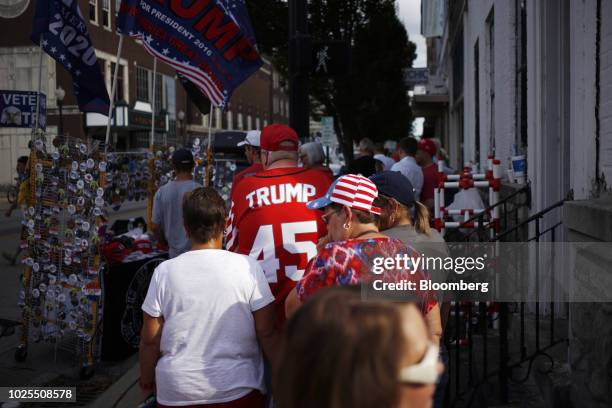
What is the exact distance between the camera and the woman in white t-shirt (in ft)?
10.5

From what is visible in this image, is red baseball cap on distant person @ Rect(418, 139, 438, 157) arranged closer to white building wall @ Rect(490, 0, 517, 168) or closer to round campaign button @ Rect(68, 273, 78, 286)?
white building wall @ Rect(490, 0, 517, 168)

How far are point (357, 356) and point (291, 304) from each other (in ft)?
5.77

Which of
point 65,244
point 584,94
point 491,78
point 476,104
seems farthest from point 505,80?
point 65,244

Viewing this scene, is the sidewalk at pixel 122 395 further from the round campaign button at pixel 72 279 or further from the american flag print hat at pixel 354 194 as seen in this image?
the american flag print hat at pixel 354 194

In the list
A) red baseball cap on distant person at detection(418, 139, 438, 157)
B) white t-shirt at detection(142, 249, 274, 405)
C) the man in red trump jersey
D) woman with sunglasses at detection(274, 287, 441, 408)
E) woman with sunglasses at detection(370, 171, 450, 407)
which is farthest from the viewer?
red baseball cap on distant person at detection(418, 139, 438, 157)

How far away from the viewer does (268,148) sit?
4.14 meters

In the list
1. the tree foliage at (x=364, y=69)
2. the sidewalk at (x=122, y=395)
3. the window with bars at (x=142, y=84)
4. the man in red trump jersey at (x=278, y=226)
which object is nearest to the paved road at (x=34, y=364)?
the sidewalk at (x=122, y=395)

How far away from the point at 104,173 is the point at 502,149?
5.05 meters

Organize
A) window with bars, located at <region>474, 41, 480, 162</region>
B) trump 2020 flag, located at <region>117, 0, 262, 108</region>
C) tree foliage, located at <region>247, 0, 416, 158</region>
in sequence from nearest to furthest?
trump 2020 flag, located at <region>117, 0, 262, 108</region>, window with bars, located at <region>474, 41, 480, 162</region>, tree foliage, located at <region>247, 0, 416, 158</region>

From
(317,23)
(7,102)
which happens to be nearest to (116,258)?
(7,102)

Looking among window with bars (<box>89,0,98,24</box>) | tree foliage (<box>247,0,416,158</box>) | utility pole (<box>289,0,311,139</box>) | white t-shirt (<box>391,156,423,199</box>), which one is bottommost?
white t-shirt (<box>391,156,423,199</box>)

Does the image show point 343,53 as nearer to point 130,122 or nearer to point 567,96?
point 567,96

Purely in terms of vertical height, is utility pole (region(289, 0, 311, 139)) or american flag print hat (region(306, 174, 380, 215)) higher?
utility pole (region(289, 0, 311, 139))
